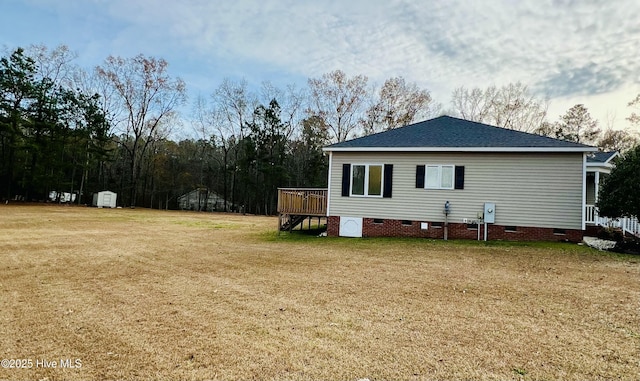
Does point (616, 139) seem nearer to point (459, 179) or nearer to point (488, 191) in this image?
point (488, 191)

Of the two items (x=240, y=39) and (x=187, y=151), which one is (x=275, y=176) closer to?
(x=187, y=151)

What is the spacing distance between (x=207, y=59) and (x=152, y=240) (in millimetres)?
13782

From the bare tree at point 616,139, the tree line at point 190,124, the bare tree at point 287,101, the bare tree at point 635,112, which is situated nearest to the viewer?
the bare tree at point 635,112

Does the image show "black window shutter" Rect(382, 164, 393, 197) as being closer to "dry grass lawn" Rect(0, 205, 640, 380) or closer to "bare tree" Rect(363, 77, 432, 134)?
"dry grass lawn" Rect(0, 205, 640, 380)

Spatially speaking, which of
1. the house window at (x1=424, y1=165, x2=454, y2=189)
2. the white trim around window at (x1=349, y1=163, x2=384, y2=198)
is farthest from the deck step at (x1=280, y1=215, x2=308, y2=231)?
the house window at (x1=424, y1=165, x2=454, y2=189)

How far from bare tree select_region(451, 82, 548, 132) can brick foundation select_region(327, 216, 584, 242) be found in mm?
20344

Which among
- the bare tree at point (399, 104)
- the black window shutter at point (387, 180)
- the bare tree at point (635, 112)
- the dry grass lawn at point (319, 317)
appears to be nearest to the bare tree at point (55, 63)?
the bare tree at point (399, 104)

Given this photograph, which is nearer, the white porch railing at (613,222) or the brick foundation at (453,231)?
the brick foundation at (453,231)

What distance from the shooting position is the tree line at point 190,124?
29031 mm

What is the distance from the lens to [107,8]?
14.2m

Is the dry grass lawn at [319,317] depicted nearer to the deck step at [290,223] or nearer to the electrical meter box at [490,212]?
the electrical meter box at [490,212]

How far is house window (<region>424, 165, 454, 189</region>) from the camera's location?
12320mm

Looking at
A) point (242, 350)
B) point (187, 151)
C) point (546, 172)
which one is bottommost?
point (242, 350)

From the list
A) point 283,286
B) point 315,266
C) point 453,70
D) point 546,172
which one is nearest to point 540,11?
point 546,172
